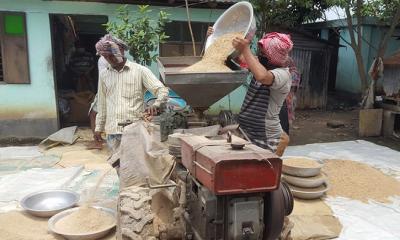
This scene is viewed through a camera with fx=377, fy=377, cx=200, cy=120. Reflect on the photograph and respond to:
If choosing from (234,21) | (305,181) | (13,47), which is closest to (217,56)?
(234,21)

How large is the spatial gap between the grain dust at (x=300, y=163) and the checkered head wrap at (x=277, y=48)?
7.03 feet

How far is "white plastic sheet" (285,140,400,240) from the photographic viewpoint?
398 centimetres

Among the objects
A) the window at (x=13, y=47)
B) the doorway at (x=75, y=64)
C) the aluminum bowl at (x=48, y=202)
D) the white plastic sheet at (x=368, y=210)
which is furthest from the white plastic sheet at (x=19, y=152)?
the white plastic sheet at (x=368, y=210)

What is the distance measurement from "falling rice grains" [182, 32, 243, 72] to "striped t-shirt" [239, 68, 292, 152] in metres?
0.49

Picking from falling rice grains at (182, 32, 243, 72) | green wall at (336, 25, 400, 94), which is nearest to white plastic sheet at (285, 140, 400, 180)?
falling rice grains at (182, 32, 243, 72)

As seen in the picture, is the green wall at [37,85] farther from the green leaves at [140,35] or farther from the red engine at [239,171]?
the red engine at [239,171]

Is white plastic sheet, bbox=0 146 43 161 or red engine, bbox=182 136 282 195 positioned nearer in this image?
red engine, bbox=182 136 282 195

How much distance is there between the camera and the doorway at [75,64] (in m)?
9.13

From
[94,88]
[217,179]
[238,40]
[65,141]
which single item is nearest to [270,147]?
[238,40]

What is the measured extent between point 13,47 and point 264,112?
6.20m

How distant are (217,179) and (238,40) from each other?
1246 mm

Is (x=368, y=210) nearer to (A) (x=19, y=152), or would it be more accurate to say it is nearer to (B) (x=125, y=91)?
(B) (x=125, y=91)

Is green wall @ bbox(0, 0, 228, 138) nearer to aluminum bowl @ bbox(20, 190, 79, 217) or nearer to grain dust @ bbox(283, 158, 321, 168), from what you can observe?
aluminum bowl @ bbox(20, 190, 79, 217)

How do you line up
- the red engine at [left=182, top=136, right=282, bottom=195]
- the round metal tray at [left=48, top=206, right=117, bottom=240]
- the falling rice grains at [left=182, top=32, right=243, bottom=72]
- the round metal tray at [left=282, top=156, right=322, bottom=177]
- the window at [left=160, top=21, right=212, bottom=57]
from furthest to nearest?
the window at [left=160, top=21, right=212, bottom=57] → the round metal tray at [left=282, top=156, right=322, bottom=177] → the falling rice grains at [left=182, top=32, right=243, bottom=72] → the round metal tray at [left=48, top=206, right=117, bottom=240] → the red engine at [left=182, top=136, right=282, bottom=195]
